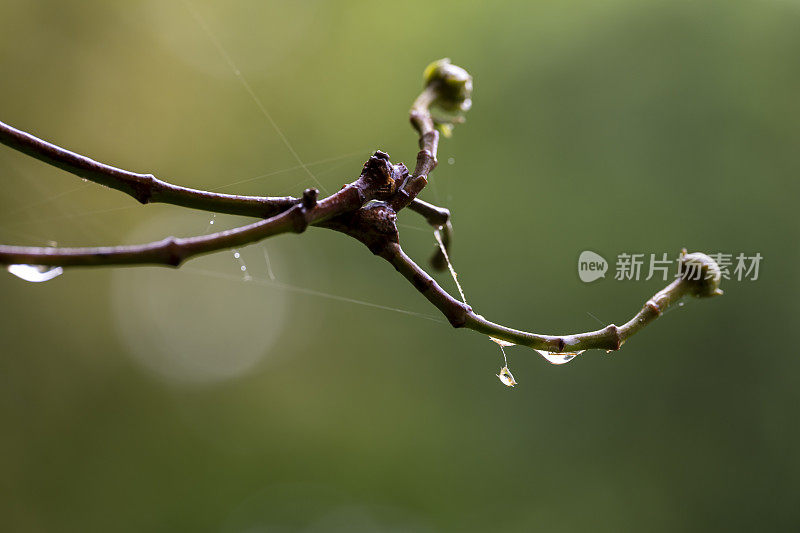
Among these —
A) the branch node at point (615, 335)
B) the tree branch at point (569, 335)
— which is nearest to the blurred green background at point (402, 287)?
the tree branch at point (569, 335)

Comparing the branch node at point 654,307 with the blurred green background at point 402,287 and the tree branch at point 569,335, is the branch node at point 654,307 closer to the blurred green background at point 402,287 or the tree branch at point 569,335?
the tree branch at point 569,335

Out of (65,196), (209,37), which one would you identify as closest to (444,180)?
(209,37)

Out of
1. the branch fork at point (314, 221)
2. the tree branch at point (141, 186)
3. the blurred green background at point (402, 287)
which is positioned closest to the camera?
the branch fork at point (314, 221)

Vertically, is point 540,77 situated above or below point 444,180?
above

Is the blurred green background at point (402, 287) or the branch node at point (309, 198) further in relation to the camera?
the blurred green background at point (402, 287)

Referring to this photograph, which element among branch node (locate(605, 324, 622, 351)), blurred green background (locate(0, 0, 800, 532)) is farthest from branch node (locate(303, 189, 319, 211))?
blurred green background (locate(0, 0, 800, 532))

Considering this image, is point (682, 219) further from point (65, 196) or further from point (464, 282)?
point (65, 196)

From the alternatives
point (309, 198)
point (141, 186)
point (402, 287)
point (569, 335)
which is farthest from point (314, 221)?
point (402, 287)

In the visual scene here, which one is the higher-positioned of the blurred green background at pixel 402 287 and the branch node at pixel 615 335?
the blurred green background at pixel 402 287
